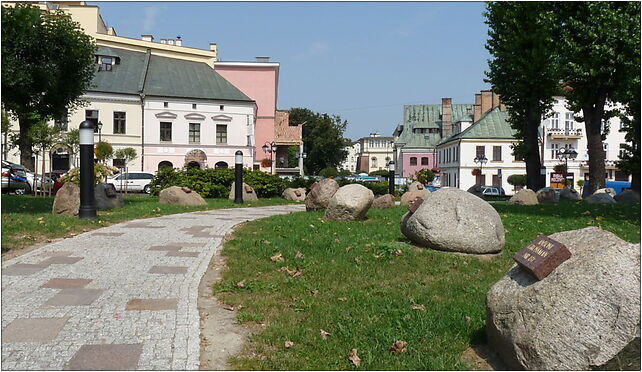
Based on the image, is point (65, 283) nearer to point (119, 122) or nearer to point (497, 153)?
point (119, 122)

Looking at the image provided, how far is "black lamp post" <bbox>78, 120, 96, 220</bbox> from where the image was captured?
43.4 ft

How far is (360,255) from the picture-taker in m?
8.49

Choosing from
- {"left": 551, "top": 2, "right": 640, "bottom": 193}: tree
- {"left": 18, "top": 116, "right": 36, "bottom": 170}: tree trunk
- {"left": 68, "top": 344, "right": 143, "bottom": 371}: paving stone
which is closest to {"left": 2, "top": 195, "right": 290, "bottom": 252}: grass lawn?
{"left": 68, "top": 344, "right": 143, "bottom": 371}: paving stone

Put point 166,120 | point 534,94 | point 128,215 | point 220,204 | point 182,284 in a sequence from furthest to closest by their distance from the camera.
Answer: point 166,120
point 534,94
point 220,204
point 128,215
point 182,284

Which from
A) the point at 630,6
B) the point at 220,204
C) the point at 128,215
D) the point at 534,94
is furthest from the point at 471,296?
the point at 534,94

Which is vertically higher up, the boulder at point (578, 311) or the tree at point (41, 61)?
the tree at point (41, 61)

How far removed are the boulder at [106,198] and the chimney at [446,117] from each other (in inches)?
2702

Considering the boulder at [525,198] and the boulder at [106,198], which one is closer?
the boulder at [106,198]

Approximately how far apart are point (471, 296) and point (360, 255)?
8.16ft

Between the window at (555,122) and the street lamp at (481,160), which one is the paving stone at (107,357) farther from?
the window at (555,122)

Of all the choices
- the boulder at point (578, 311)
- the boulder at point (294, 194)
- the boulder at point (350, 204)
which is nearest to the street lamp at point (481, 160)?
the boulder at point (294, 194)

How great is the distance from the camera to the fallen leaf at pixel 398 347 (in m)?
4.50

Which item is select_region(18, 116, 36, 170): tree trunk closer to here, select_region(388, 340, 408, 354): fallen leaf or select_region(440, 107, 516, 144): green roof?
select_region(388, 340, 408, 354): fallen leaf

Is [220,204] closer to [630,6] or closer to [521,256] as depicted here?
[630,6]
